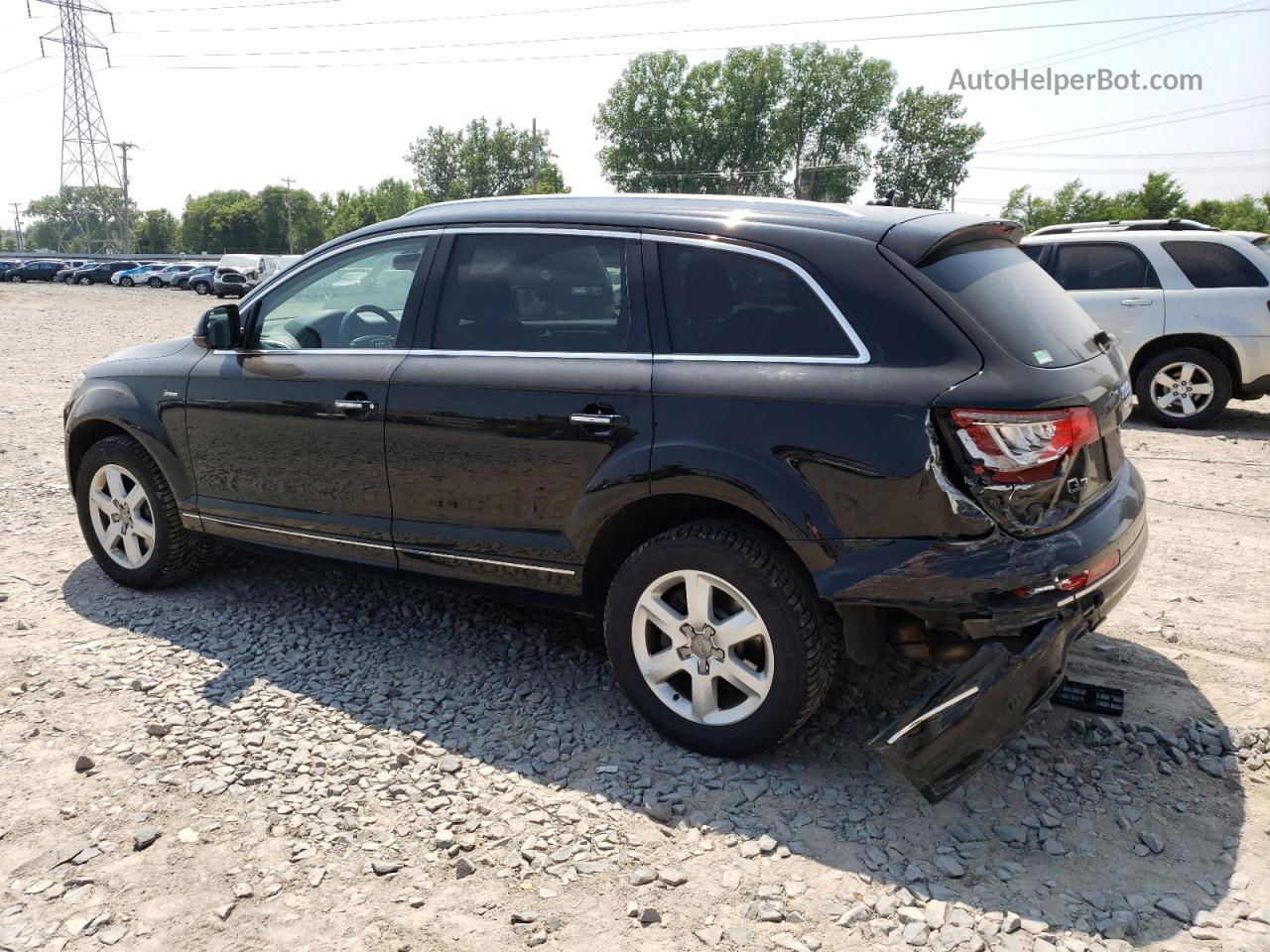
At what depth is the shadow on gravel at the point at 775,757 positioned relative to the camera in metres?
2.93

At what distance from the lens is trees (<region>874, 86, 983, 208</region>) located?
88.9 meters

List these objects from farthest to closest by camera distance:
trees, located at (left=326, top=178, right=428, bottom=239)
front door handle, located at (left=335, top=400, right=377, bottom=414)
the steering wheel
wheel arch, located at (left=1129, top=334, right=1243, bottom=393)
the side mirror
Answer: trees, located at (left=326, top=178, right=428, bottom=239), wheel arch, located at (left=1129, top=334, right=1243, bottom=393), the side mirror, the steering wheel, front door handle, located at (left=335, top=400, right=377, bottom=414)

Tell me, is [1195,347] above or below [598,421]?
above

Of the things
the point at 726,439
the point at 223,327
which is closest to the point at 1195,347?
the point at 726,439

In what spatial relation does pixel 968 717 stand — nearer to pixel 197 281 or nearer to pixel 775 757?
pixel 775 757

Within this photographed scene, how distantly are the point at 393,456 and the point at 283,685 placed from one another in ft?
3.50

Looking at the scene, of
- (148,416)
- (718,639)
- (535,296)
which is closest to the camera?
(718,639)

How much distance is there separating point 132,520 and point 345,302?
1732 millimetres

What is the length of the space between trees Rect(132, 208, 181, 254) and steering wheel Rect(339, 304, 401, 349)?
133 m

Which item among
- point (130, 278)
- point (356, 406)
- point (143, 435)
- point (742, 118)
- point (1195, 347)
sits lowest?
point (143, 435)

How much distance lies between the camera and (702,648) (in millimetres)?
3457

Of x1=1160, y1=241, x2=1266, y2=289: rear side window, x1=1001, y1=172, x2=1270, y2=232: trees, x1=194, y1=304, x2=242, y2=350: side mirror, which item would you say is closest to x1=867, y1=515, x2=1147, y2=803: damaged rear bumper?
x1=194, y1=304, x2=242, y2=350: side mirror

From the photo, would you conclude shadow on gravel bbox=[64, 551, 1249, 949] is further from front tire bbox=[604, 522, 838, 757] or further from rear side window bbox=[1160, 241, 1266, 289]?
rear side window bbox=[1160, 241, 1266, 289]

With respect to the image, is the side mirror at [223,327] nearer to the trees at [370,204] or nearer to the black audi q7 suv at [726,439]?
the black audi q7 suv at [726,439]
